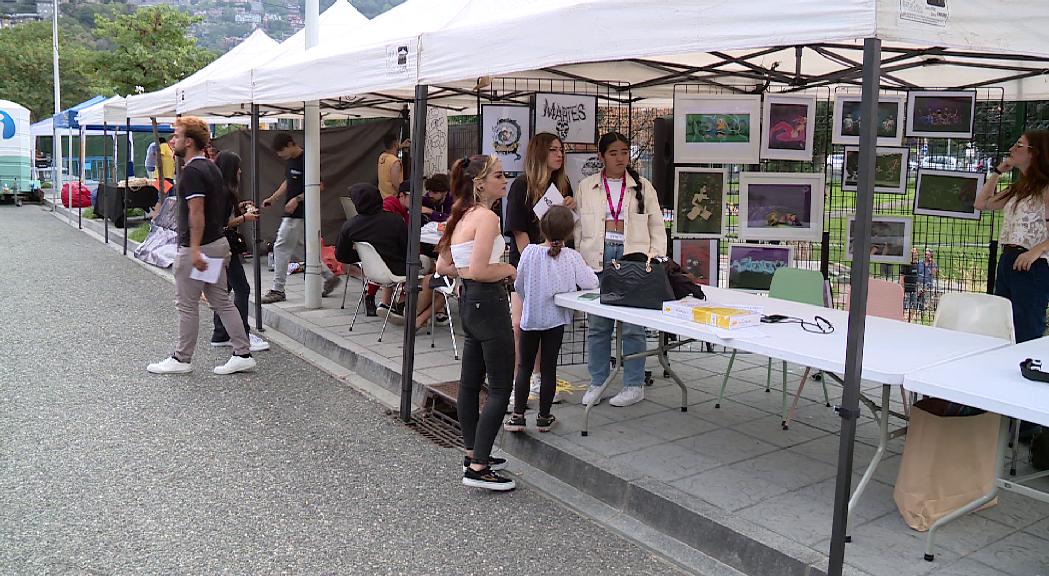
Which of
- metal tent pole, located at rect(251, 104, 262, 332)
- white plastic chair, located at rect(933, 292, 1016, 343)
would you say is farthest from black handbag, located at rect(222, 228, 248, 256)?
white plastic chair, located at rect(933, 292, 1016, 343)

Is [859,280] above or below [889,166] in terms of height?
below

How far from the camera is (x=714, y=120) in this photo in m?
7.40

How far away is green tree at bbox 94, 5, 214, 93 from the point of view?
32.2 metres

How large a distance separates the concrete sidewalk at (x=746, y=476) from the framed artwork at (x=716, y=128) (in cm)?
171

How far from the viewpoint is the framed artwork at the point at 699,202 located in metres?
7.61

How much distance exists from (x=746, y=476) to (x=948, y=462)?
43.0 inches

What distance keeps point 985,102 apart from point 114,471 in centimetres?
732

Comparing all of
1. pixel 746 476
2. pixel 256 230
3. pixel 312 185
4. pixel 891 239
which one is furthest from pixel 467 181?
pixel 312 185

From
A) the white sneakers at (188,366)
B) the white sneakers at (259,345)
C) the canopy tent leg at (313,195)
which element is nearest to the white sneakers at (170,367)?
the white sneakers at (188,366)

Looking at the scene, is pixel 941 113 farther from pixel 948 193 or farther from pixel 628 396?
pixel 628 396

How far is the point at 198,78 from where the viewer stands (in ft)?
38.3

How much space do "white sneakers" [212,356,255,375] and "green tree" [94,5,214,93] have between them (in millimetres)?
27855

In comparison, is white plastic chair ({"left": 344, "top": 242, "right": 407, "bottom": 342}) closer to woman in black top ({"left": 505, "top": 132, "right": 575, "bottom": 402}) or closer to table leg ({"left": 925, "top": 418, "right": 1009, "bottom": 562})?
woman in black top ({"left": 505, "top": 132, "right": 575, "bottom": 402})

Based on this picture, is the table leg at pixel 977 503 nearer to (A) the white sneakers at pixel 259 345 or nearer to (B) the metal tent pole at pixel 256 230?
(A) the white sneakers at pixel 259 345
